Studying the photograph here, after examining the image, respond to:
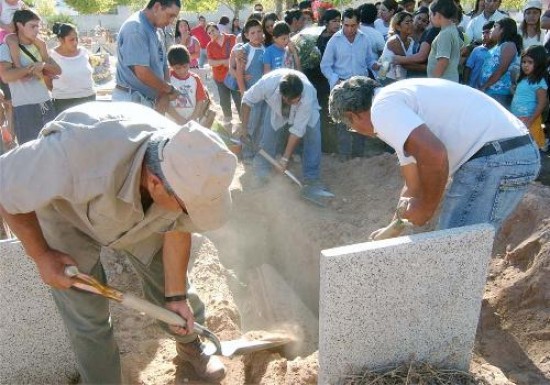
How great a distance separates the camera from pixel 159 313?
8.04ft

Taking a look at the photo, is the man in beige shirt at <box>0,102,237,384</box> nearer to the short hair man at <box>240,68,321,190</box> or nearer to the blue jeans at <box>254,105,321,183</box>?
the short hair man at <box>240,68,321,190</box>

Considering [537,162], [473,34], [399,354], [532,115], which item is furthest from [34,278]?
[473,34]

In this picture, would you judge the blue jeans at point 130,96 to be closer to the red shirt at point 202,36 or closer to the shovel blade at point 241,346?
the shovel blade at point 241,346

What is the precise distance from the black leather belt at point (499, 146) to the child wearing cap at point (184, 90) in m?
3.20

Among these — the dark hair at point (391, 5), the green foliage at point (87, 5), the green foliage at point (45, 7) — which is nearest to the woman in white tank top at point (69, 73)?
the dark hair at point (391, 5)

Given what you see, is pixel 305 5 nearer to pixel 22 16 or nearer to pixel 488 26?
pixel 488 26

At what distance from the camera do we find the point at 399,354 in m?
2.59

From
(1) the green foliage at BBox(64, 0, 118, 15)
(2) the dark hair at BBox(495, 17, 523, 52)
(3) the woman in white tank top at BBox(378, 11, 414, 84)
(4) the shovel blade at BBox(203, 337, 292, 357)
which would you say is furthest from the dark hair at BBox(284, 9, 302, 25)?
(1) the green foliage at BBox(64, 0, 118, 15)

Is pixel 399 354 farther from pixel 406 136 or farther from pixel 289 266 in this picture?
pixel 289 266

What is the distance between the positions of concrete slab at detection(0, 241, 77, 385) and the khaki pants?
9.2 inches

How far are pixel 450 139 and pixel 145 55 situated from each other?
108 inches

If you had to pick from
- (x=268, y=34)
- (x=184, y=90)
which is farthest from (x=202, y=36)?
(x=184, y=90)

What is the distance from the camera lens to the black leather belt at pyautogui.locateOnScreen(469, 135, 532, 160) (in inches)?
107

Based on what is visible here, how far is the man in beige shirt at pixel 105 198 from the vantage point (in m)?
1.89
